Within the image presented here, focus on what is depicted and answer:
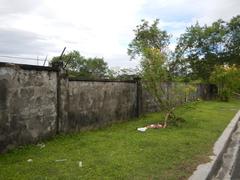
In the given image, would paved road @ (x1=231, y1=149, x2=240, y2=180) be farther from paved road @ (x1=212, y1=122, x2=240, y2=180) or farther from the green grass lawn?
the green grass lawn

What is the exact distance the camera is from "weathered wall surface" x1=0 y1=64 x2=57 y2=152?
7.82m

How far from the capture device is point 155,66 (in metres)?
13.2

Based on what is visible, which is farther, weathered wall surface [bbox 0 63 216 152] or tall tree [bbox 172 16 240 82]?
tall tree [bbox 172 16 240 82]

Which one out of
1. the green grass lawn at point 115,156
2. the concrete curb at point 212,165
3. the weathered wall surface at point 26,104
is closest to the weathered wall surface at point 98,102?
the green grass lawn at point 115,156

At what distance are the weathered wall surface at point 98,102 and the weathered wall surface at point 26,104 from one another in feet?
3.23

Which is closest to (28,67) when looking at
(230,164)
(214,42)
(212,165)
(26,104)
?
(26,104)

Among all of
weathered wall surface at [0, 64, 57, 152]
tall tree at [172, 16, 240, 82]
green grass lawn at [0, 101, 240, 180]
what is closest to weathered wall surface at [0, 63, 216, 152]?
weathered wall surface at [0, 64, 57, 152]

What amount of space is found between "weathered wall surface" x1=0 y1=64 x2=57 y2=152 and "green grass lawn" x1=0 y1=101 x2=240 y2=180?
0.99 feet

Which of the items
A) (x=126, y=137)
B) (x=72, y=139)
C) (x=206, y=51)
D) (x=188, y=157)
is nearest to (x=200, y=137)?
(x=126, y=137)

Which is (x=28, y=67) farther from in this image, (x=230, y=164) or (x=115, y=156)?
(x=230, y=164)

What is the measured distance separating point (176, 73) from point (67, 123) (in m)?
6.35

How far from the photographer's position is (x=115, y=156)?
299 inches

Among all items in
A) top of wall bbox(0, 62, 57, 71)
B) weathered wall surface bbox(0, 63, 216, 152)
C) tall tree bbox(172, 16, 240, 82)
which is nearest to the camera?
top of wall bbox(0, 62, 57, 71)

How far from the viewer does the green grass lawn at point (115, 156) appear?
6.33m
